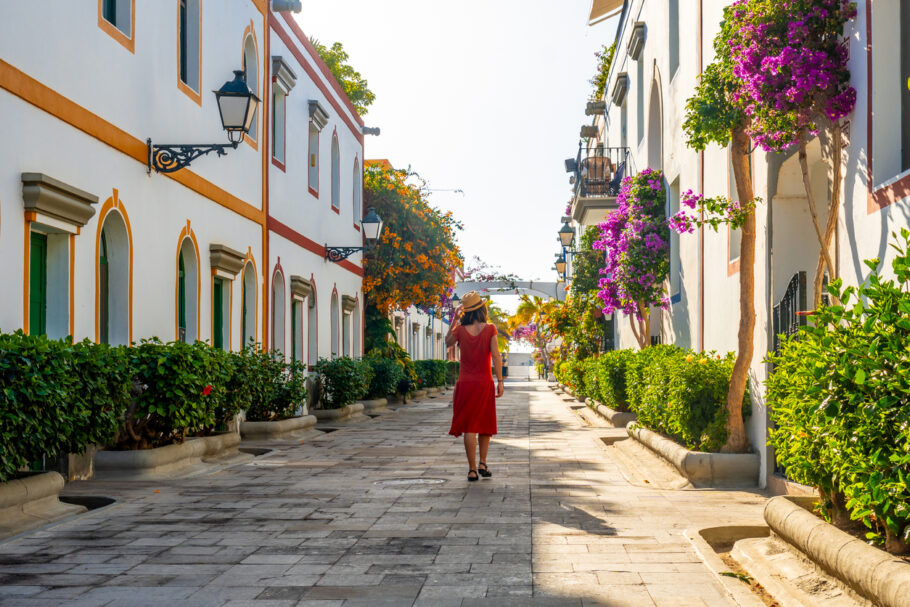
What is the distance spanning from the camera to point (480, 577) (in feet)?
17.6

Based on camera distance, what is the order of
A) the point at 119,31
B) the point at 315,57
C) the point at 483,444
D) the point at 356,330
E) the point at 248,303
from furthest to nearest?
the point at 356,330 < the point at 315,57 < the point at 248,303 < the point at 119,31 < the point at 483,444

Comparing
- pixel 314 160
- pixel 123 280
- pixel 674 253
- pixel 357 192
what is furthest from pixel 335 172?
pixel 123 280

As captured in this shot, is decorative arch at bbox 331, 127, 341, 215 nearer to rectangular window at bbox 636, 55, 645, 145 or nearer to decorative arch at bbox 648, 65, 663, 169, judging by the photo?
rectangular window at bbox 636, 55, 645, 145

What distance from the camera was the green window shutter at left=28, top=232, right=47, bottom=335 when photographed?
9.04 m

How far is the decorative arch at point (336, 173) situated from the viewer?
22938 mm

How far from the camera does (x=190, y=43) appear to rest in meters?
13.1

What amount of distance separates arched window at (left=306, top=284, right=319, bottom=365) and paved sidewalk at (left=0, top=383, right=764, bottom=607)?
30.5ft

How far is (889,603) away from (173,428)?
25.8 ft

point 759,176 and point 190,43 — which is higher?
point 190,43

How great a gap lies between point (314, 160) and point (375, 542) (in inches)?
609

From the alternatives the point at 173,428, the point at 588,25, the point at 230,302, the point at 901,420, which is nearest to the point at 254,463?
the point at 173,428

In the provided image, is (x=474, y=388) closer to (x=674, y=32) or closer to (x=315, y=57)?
(x=674, y=32)

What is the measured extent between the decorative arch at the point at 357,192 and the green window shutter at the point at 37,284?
16.1 meters

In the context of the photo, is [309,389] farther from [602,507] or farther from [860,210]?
[860,210]
